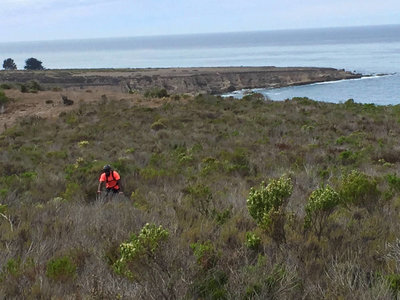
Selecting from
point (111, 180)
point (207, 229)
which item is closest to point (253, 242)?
→ point (207, 229)

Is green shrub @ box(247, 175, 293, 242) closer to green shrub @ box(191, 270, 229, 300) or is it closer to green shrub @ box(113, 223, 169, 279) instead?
green shrub @ box(191, 270, 229, 300)

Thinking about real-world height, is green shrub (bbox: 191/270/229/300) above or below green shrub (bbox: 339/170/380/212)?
above

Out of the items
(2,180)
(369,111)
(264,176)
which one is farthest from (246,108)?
(2,180)

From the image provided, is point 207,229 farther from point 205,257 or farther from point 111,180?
point 111,180

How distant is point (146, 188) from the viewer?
9.48m

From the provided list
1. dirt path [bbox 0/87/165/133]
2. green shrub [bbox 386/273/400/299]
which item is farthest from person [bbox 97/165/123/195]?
dirt path [bbox 0/87/165/133]

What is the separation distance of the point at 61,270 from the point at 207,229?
195cm

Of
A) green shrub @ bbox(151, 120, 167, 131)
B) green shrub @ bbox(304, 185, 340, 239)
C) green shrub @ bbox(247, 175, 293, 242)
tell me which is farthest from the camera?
green shrub @ bbox(151, 120, 167, 131)

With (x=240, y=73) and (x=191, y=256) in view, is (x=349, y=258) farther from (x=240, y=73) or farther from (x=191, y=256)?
(x=240, y=73)

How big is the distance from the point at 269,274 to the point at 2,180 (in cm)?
817

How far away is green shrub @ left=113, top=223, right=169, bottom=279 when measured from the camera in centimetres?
350

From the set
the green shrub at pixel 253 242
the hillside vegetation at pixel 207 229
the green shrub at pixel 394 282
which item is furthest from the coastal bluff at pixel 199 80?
the green shrub at pixel 394 282

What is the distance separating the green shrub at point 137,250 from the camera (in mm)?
3498

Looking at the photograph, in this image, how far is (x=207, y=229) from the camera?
5.27 m
